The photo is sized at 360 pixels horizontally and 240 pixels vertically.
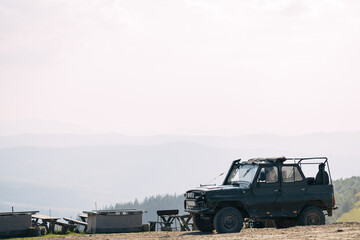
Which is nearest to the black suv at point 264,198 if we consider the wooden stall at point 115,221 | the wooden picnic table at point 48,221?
the wooden stall at point 115,221

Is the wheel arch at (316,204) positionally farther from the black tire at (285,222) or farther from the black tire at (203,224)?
the black tire at (203,224)

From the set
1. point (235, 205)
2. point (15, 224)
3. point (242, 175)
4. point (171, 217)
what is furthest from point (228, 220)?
point (15, 224)

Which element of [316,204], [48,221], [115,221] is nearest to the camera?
[316,204]

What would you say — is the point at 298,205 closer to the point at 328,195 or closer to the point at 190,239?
the point at 328,195

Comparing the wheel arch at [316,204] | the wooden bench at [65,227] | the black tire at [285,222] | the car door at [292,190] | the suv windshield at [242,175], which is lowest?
the black tire at [285,222]

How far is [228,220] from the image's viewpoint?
858 inches

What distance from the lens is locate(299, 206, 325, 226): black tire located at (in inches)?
893

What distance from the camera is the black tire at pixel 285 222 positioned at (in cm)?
2295

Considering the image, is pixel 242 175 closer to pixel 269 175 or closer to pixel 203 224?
pixel 269 175

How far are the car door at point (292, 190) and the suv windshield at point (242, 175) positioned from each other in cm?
113

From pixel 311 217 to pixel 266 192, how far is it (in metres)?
2.08

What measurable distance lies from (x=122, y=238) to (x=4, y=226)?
20.5 feet

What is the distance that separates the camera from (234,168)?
23.7 meters

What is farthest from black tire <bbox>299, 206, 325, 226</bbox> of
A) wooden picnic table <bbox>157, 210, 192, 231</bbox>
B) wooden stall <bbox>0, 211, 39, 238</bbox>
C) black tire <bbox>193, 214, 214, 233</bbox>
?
wooden stall <bbox>0, 211, 39, 238</bbox>
